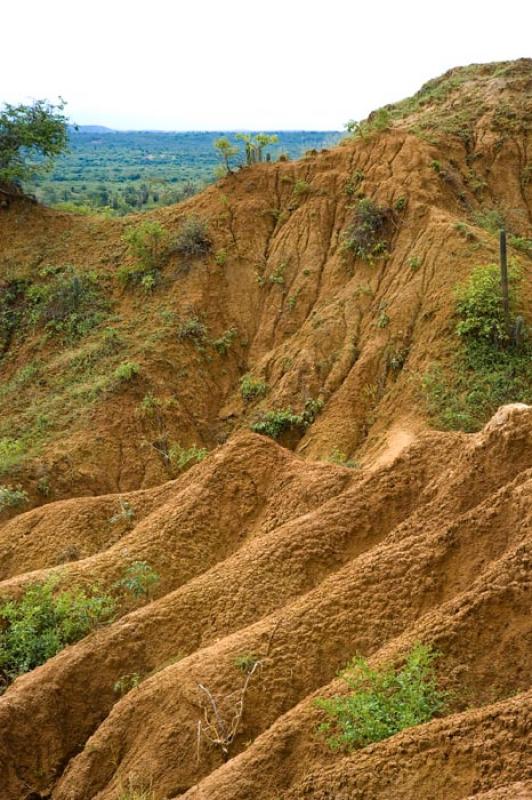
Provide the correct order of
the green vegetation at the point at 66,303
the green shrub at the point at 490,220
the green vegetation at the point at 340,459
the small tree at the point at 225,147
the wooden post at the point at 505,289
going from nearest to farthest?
the green vegetation at the point at 340,459
the wooden post at the point at 505,289
the green shrub at the point at 490,220
the green vegetation at the point at 66,303
the small tree at the point at 225,147

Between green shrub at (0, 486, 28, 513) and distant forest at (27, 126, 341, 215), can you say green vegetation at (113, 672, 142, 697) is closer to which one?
green shrub at (0, 486, 28, 513)

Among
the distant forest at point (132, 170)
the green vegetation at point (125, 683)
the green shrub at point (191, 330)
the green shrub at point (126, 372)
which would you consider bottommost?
the green vegetation at point (125, 683)

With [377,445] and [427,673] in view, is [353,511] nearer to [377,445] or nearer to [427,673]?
[427,673]

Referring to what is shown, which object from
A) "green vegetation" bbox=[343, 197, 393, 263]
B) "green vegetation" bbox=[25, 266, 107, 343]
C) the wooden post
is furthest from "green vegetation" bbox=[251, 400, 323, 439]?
"green vegetation" bbox=[25, 266, 107, 343]

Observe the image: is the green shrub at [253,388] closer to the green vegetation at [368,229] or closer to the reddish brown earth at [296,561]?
the reddish brown earth at [296,561]

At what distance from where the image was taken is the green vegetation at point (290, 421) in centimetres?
1927

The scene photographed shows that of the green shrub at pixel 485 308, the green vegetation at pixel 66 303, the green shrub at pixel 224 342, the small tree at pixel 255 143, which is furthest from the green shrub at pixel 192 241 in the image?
the green shrub at pixel 485 308

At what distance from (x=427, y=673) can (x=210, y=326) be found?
699 inches

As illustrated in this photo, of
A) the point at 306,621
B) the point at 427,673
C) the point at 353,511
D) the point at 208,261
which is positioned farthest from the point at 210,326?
the point at 427,673

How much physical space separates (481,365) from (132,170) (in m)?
111

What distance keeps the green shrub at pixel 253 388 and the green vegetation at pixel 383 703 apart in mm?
14419

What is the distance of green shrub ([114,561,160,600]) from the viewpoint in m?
10.5

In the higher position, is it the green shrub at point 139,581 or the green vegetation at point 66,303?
the green vegetation at point 66,303

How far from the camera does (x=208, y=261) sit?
81.3 ft
